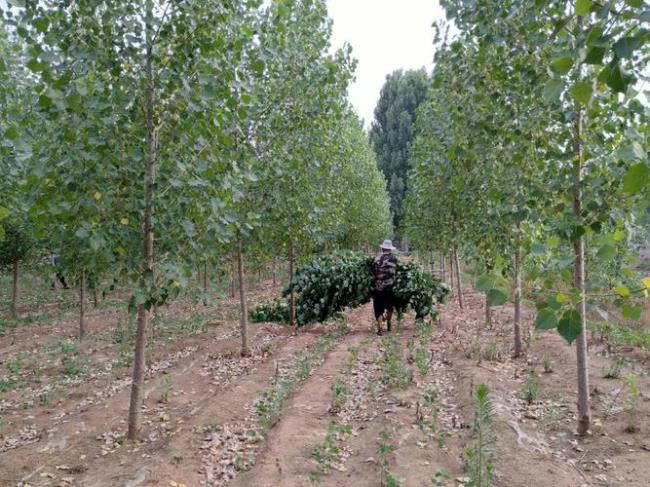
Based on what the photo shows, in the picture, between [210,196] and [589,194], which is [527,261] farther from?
[210,196]

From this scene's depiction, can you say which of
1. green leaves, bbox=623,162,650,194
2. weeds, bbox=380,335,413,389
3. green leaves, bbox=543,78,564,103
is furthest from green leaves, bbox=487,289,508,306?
weeds, bbox=380,335,413,389

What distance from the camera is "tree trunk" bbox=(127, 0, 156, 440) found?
16.1 feet

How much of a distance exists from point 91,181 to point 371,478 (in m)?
3.68

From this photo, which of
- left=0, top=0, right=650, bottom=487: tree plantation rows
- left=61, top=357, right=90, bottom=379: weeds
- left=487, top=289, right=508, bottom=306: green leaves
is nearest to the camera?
left=487, top=289, right=508, bottom=306: green leaves

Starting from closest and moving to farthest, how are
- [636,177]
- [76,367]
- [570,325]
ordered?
[636,177] < [570,325] < [76,367]

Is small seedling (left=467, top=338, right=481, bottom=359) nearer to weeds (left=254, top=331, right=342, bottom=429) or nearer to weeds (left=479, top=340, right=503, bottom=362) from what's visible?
weeds (left=479, top=340, right=503, bottom=362)

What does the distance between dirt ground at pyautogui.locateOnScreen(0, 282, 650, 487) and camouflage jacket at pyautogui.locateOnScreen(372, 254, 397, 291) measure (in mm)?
1249

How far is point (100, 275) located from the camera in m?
5.75

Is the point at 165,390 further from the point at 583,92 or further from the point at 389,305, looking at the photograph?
the point at 583,92

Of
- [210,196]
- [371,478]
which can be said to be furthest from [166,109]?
[371,478]

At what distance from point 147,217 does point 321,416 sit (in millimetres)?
3085

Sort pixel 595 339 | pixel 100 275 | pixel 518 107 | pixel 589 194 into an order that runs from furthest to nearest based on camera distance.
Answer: pixel 595 339
pixel 100 275
pixel 518 107
pixel 589 194

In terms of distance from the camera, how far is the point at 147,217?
513cm

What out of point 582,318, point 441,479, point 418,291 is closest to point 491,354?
point 582,318
